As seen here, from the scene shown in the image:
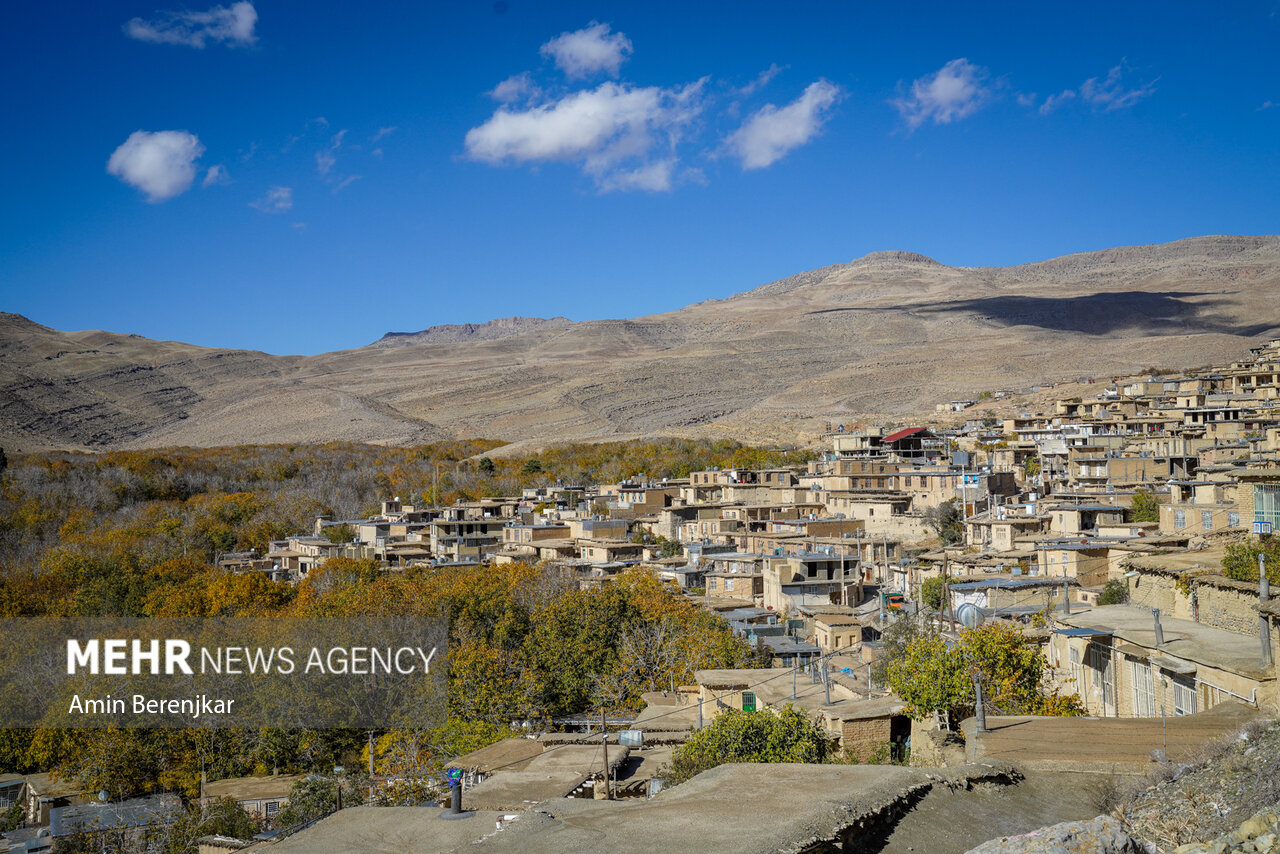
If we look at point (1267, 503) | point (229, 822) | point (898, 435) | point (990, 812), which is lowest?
point (229, 822)

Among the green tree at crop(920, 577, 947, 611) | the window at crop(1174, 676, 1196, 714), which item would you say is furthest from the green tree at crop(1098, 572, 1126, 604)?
the window at crop(1174, 676, 1196, 714)

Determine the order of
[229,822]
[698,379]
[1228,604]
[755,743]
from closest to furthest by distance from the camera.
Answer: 1. [755,743]
2. [1228,604]
3. [229,822]
4. [698,379]

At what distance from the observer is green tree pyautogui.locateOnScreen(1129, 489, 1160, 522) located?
28.2 meters

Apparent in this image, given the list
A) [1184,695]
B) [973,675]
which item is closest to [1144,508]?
[1184,695]

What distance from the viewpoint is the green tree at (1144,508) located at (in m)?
28.2

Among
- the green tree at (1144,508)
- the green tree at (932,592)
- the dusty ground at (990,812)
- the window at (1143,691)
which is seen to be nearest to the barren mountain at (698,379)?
the green tree at (1144,508)

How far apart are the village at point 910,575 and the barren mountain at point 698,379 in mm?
41233

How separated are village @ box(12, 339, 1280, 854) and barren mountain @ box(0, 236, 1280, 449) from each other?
4123 cm

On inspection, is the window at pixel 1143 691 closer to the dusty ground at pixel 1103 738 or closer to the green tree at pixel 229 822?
the dusty ground at pixel 1103 738

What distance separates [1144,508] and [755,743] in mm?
20142

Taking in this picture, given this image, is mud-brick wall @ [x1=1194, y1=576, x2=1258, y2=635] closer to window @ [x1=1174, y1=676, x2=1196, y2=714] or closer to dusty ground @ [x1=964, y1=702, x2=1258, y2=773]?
window @ [x1=1174, y1=676, x2=1196, y2=714]

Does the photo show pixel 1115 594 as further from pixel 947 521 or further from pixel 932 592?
pixel 947 521

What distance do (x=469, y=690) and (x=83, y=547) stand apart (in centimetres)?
3270

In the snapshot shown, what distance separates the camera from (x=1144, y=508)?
2859 centimetres
